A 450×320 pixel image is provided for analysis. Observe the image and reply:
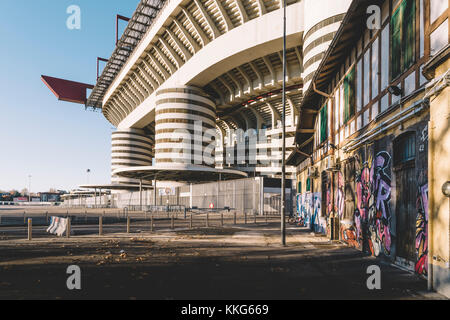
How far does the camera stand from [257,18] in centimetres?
4838

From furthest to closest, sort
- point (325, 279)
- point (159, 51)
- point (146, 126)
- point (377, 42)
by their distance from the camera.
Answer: point (146, 126) → point (159, 51) → point (377, 42) → point (325, 279)

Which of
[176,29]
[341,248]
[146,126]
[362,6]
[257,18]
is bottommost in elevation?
[341,248]

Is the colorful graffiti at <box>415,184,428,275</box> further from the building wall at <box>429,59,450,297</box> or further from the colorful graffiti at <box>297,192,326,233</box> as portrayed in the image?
the colorful graffiti at <box>297,192,326,233</box>

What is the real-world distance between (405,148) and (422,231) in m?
2.64

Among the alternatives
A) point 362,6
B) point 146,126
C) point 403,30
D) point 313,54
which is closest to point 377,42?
point 362,6

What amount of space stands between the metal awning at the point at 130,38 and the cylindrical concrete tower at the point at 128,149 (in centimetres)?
1496

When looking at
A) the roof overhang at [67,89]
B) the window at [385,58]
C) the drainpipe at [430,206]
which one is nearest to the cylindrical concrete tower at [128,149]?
the roof overhang at [67,89]

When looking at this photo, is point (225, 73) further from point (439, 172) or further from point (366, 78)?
point (439, 172)

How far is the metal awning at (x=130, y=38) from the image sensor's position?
62000 mm

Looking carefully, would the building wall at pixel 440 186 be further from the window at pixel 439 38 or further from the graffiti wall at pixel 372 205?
the graffiti wall at pixel 372 205

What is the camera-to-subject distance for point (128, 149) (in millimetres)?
101750

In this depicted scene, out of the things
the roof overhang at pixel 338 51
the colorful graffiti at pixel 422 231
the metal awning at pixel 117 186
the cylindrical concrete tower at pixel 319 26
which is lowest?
the metal awning at pixel 117 186
